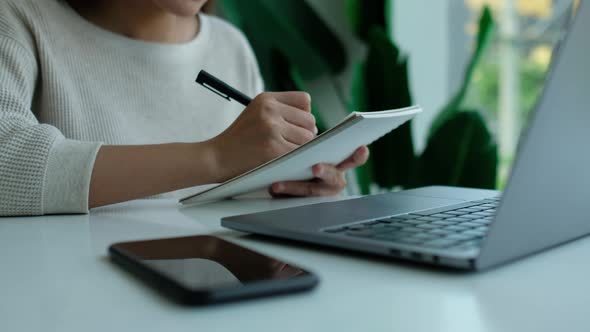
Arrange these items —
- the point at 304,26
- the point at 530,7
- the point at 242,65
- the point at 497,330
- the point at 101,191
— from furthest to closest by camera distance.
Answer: the point at 530,7
the point at 304,26
the point at 242,65
the point at 101,191
the point at 497,330

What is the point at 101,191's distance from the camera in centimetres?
72

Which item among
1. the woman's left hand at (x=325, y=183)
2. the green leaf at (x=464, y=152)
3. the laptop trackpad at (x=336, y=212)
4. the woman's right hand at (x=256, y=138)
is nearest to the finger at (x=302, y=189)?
the woman's left hand at (x=325, y=183)

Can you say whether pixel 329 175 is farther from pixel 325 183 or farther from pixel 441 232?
pixel 441 232

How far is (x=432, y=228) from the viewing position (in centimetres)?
45

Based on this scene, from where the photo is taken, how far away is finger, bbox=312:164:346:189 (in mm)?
835

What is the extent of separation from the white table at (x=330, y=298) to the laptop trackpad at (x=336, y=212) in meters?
0.03

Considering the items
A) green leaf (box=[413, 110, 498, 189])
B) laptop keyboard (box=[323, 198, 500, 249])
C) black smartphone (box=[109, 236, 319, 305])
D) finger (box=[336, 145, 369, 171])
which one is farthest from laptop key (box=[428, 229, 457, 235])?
green leaf (box=[413, 110, 498, 189])

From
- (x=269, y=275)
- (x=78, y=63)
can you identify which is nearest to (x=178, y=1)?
(x=78, y=63)

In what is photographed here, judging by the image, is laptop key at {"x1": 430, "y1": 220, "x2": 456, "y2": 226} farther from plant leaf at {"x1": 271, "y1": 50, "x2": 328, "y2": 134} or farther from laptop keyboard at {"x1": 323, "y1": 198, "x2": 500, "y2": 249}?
plant leaf at {"x1": 271, "y1": 50, "x2": 328, "y2": 134}

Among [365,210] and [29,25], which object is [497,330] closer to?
[365,210]

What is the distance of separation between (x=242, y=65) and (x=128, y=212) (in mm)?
754

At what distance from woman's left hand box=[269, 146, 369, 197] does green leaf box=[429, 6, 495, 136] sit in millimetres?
811

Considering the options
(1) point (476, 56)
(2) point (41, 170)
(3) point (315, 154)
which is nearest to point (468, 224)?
(3) point (315, 154)

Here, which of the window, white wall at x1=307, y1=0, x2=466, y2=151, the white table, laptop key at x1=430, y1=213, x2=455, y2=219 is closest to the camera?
the white table
